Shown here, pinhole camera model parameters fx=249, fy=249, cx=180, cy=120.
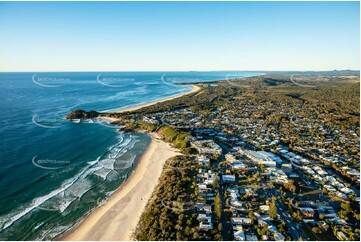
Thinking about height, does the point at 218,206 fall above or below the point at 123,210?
above

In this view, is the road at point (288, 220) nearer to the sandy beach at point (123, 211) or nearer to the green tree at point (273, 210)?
the green tree at point (273, 210)

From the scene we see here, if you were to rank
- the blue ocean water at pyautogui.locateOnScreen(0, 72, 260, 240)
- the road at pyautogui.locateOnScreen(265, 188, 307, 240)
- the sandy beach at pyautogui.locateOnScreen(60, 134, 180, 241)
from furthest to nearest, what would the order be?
1. the blue ocean water at pyautogui.locateOnScreen(0, 72, 260, 240)
2. the sandy beach at pyautogui.locateOnScreen(60, 134, 180, 241)
3. the road at pyautogui.locateOnScreen(265, 188, 307, 240)

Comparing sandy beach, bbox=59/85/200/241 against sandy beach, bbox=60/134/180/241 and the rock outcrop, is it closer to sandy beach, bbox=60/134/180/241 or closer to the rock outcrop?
sandy beach, bbox=60/134/180/241

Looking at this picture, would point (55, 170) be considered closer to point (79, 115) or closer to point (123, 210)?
point (123, 210)

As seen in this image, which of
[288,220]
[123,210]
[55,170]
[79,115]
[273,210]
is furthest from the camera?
[79,115]

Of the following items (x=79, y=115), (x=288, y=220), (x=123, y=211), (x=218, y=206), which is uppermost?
(x=79, y=115)

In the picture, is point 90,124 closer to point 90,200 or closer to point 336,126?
point 90,200

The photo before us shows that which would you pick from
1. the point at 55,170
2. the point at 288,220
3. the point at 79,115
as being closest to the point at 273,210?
the point at 288,220

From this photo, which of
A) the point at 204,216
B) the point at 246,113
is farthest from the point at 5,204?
the point at 246,113

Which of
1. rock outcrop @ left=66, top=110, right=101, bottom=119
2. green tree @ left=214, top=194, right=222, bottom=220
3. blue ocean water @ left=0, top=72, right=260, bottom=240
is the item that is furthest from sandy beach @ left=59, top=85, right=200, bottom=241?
rock outcrop @ left=66, top=110, right=101, bottom=119
